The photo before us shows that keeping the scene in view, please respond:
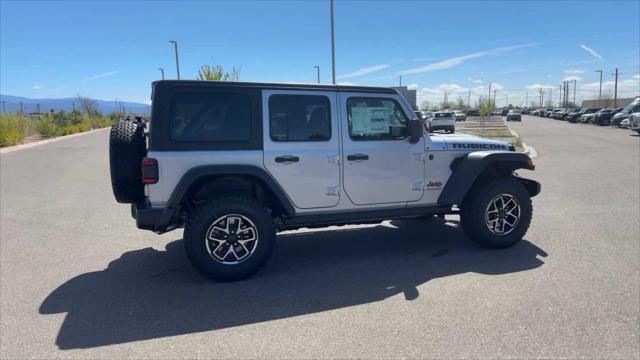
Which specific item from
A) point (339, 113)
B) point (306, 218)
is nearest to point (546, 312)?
point (306, 218)

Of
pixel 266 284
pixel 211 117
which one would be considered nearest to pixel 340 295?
pixel 266 284

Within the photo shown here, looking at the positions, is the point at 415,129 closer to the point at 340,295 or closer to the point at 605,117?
the point at 340,295

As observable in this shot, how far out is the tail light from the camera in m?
4.53

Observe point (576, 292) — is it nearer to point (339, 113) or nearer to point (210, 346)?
point (339, 113)

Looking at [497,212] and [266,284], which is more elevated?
[497,212]

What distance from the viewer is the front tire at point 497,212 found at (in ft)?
18.6

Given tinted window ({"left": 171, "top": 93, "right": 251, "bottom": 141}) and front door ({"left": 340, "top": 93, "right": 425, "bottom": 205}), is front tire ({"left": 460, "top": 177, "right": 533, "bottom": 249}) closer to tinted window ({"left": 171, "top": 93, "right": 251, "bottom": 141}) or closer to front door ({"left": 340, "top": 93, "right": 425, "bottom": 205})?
front door ({"left": 340, "top": 93, "right": 425, "bottom": 205})

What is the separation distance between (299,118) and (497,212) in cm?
267

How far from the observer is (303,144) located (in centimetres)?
507

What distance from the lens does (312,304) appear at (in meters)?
4.25

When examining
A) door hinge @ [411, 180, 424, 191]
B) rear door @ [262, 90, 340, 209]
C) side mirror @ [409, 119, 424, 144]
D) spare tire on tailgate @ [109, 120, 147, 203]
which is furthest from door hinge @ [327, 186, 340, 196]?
spare tire on tailgate @ [109, 120, 147, 203]

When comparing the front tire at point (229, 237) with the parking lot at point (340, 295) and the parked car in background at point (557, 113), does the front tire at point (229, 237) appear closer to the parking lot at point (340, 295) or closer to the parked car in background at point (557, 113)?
the parking lot at point (340, 295)

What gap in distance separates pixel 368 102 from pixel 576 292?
2823 mm

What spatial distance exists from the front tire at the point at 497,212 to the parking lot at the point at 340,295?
0.20 m
